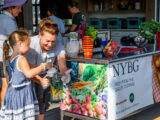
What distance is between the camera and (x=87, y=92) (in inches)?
133

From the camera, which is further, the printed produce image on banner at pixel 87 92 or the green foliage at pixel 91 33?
the green foliage at pixel 91 33

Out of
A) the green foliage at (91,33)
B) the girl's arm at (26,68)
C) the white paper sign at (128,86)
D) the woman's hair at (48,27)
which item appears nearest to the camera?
the girl's arm at (26,68)

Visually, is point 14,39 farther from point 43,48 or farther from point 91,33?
point 91,33

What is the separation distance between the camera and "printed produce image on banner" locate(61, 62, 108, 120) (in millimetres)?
3254

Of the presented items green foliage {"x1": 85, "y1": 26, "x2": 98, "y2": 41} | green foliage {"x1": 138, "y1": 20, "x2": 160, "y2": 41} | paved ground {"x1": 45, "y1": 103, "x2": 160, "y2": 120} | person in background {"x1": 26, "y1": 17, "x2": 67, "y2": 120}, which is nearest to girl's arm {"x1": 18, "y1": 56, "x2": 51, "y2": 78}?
person in background {"x1": 26, "y1": 17, "x2": 67, "y2": 120}

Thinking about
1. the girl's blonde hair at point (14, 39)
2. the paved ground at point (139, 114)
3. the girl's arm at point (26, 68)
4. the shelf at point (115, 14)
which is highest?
the shelf at point (115, 14)

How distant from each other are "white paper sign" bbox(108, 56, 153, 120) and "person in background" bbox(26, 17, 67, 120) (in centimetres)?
57

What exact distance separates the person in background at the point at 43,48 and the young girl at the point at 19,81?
25 cm

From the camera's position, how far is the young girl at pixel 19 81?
271 centimetres

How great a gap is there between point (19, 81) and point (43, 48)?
20.4 inches

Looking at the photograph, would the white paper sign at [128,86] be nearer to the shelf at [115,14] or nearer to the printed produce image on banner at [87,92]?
the printed produce image on banner at [87,92]

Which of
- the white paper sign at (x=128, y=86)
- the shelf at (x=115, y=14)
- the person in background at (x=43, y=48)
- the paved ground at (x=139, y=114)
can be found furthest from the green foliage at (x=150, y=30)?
the shelf at (x=115, y=14)

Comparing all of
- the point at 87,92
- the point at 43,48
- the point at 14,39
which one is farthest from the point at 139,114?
the point at 14,39

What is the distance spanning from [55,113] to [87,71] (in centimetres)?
120
